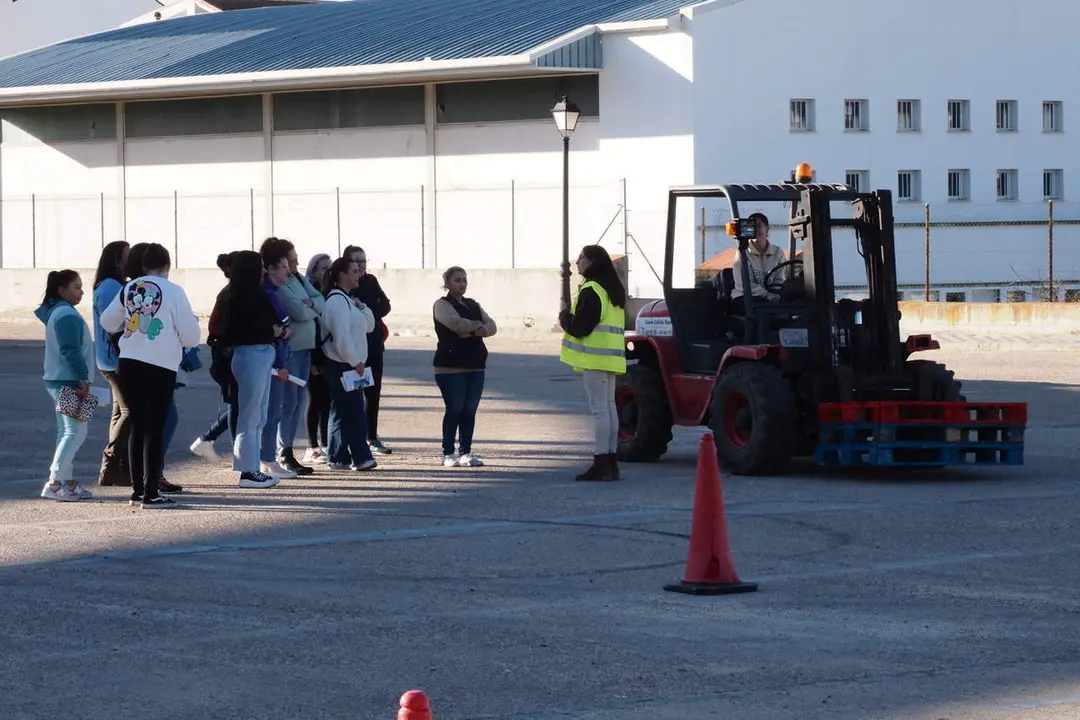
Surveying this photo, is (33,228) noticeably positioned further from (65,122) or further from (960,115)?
(960,115)

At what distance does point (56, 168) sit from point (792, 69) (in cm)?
2102

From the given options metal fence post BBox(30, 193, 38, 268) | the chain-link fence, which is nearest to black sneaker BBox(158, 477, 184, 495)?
the chain-link fence

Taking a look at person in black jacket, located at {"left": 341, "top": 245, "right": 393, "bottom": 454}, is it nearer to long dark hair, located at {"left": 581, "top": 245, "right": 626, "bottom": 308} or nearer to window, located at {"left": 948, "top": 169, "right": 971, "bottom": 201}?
long dark hair, located at {"left": 581, "top": 245, "right": 626, "bottom": 308}

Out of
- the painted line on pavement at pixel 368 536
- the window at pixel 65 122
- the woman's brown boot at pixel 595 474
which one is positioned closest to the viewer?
the painted line on pavement at pixel 368 536

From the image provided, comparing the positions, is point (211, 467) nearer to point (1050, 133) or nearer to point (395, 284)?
point (395, 284)

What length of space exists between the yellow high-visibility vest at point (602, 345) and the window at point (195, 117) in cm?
3498

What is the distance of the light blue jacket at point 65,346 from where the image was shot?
13438mm

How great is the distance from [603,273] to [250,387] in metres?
2.77

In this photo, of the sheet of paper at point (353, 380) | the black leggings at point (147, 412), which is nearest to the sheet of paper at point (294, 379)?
the sheet of paper at point (353, 380)

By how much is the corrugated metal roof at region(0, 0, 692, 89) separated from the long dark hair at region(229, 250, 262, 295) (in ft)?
92.8

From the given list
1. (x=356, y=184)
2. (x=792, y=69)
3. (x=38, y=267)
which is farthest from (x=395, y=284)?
(x=38, y=267)

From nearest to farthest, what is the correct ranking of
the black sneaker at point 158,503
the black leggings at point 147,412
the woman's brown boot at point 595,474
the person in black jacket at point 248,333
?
the black leggings at point 147,412 → the black sneaker at point 158,503 → the person in black jacket at point 248,333 → the woman's brown boot at point 595,474

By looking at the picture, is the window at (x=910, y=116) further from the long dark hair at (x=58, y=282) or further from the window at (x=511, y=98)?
the long dark hair at (x=58, y=282)

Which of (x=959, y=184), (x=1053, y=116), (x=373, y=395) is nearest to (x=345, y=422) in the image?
(x=373, y=395)
